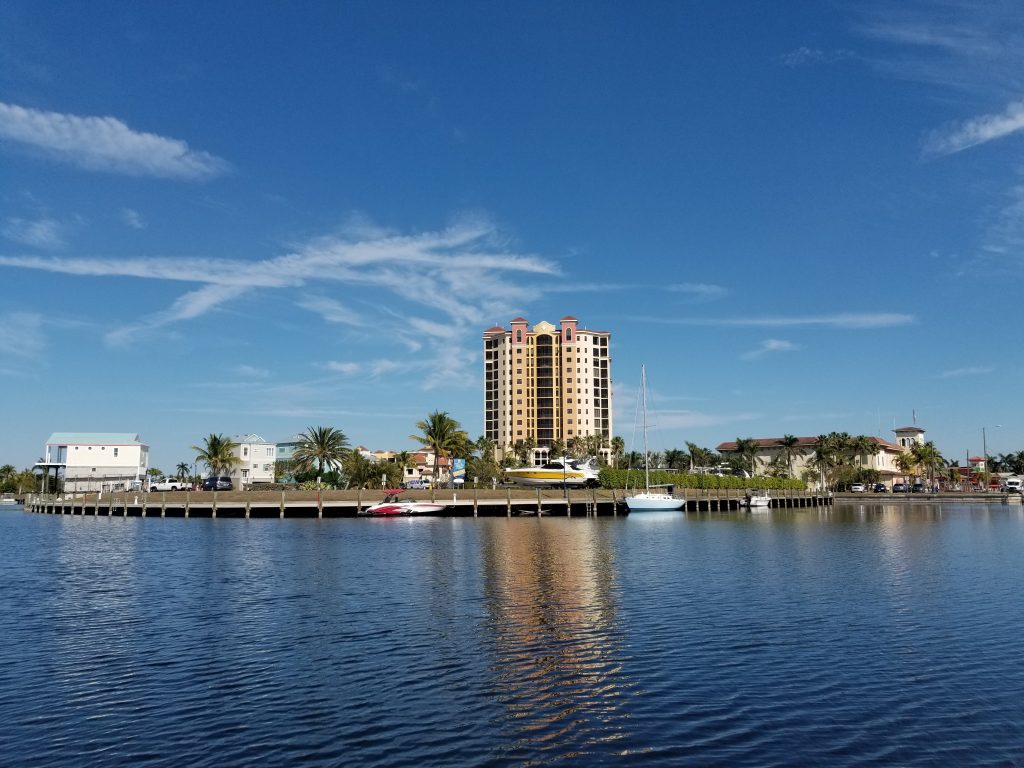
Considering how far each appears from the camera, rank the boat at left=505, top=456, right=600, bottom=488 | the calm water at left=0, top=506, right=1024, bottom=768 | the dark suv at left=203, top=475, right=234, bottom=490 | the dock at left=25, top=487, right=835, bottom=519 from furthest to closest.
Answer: the boat at left=505, top=456, right=600, bottom=488
the dark suv at left=203, top=475, right=234, bottom=490
the dock at left=25, top=487, right=835, bottom=519
the calm water at left=0, top=506, right=1024, bottom=768

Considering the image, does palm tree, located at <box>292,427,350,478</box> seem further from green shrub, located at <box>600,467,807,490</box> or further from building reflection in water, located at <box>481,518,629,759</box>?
building reflection in water, located at <box>481,518,629,759</box>

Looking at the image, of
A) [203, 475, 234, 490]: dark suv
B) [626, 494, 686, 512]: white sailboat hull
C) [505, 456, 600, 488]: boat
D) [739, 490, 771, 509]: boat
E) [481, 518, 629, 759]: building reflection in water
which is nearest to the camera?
[481, 518, 629, 759]: building reflection in water

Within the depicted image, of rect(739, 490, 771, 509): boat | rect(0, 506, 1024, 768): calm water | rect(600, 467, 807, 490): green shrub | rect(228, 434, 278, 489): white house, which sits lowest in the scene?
rect(0, 506, 1024, 768): calm water

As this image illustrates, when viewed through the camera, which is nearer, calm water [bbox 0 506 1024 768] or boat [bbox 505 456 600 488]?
calm water [bbox 0 506 1024 768]

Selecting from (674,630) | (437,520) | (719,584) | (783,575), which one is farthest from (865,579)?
(437,520)

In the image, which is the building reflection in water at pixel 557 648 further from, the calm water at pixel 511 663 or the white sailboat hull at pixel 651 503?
the white sailboat hull at pixel 651 503

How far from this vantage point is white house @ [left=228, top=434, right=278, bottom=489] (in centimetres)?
17988

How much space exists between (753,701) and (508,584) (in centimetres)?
1994

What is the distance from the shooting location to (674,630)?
26438 mm

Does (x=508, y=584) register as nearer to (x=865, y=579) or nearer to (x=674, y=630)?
(x=674, y=630)

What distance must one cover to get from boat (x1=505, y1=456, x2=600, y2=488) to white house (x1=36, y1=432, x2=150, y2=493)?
76.1 meters

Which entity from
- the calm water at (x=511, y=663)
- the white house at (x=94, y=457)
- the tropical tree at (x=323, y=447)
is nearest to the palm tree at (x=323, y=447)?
the tropical tree at (x=323, y=447)

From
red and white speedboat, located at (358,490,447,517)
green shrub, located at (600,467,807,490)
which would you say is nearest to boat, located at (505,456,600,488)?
green shrub, located at (600,467,807,490)

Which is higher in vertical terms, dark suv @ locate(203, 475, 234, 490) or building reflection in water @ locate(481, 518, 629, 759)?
dark suv @ locate(203, 475, 234, 490)
